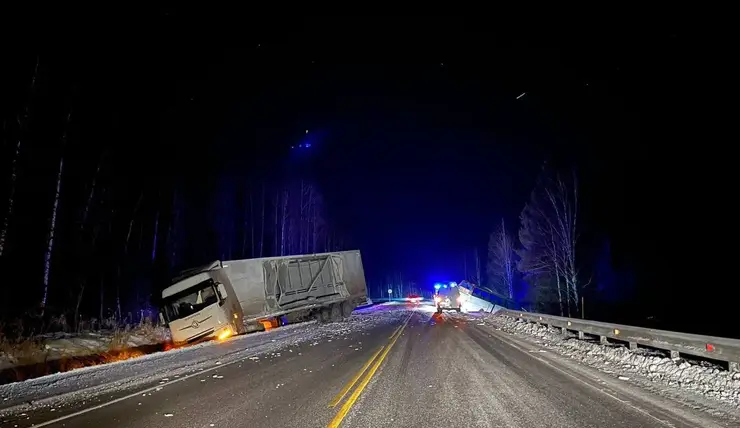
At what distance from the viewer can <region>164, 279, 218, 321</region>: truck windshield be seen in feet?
61.1

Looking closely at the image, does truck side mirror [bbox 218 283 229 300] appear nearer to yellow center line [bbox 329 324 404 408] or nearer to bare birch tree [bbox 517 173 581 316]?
yellow center line [bbox 329 324 404 408]

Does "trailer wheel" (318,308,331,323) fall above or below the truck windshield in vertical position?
below

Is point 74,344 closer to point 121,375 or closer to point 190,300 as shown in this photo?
point 190,300

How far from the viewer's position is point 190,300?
1917 centimetres

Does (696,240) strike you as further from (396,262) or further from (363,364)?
(396,262)

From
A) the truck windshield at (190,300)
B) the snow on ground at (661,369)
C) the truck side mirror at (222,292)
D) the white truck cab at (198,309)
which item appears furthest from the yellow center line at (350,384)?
the truck windshield at (190,300)

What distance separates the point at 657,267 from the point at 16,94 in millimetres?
36948

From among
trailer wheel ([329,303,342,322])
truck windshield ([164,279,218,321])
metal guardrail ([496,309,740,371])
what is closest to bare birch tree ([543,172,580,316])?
metal guardrail ([496,309,740,371])

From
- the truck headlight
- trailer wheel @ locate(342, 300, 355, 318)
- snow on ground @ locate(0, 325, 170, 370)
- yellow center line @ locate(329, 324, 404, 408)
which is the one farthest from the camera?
trailer wheel @ locate(342, 300, 355, 318)

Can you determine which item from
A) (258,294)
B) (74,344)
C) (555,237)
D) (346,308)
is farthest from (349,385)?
(555,237)

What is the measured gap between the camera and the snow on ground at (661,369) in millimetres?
7473

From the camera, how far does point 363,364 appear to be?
10750 mm

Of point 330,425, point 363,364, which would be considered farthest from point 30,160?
point 330,425

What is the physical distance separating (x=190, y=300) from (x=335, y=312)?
423 inches
